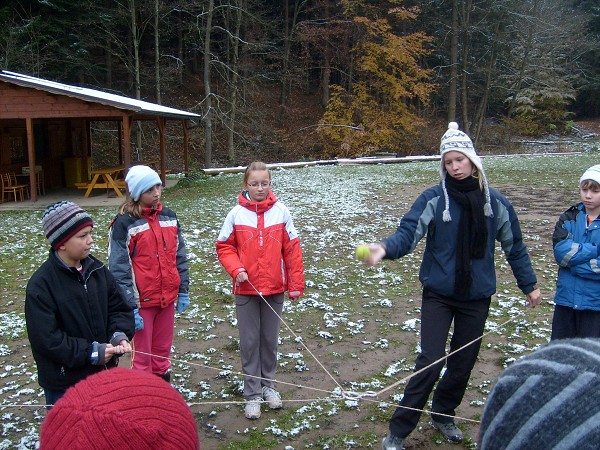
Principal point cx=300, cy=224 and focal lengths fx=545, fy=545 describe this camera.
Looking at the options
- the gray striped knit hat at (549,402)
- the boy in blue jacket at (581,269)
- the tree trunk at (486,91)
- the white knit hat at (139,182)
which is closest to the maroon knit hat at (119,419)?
the gray striped knit hat at (549,402)

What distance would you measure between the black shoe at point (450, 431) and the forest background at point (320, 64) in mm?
25048

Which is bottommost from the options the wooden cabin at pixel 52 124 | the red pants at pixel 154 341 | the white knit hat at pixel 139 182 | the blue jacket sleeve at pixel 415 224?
the red pants at pixel 154 341

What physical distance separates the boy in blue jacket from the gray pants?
202 cm

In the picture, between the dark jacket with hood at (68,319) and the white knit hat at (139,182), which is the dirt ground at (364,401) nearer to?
the dark jacket with hood at (68,319)

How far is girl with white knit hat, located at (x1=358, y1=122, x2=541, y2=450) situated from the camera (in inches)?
133

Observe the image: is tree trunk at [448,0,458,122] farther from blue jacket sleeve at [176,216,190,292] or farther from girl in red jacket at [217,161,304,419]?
blue jacket sleeve at [176,216,190,292]

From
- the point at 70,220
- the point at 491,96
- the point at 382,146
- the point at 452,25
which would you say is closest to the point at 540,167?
the point at 382,146

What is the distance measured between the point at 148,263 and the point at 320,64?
35.9 m

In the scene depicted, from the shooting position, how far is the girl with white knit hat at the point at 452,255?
3.37 m

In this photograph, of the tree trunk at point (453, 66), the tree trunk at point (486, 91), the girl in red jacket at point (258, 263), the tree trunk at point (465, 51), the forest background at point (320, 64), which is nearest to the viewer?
the girl in red jacket at point (258, 263)

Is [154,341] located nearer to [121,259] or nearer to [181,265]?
[181,265]

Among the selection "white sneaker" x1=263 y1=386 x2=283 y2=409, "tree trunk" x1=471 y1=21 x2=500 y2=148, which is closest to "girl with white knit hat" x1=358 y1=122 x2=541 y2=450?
"white sneaker" x1=263 y1=386 x2=283 y2=409

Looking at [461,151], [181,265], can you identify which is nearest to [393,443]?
[461,151]

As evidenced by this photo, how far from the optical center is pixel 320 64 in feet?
124
